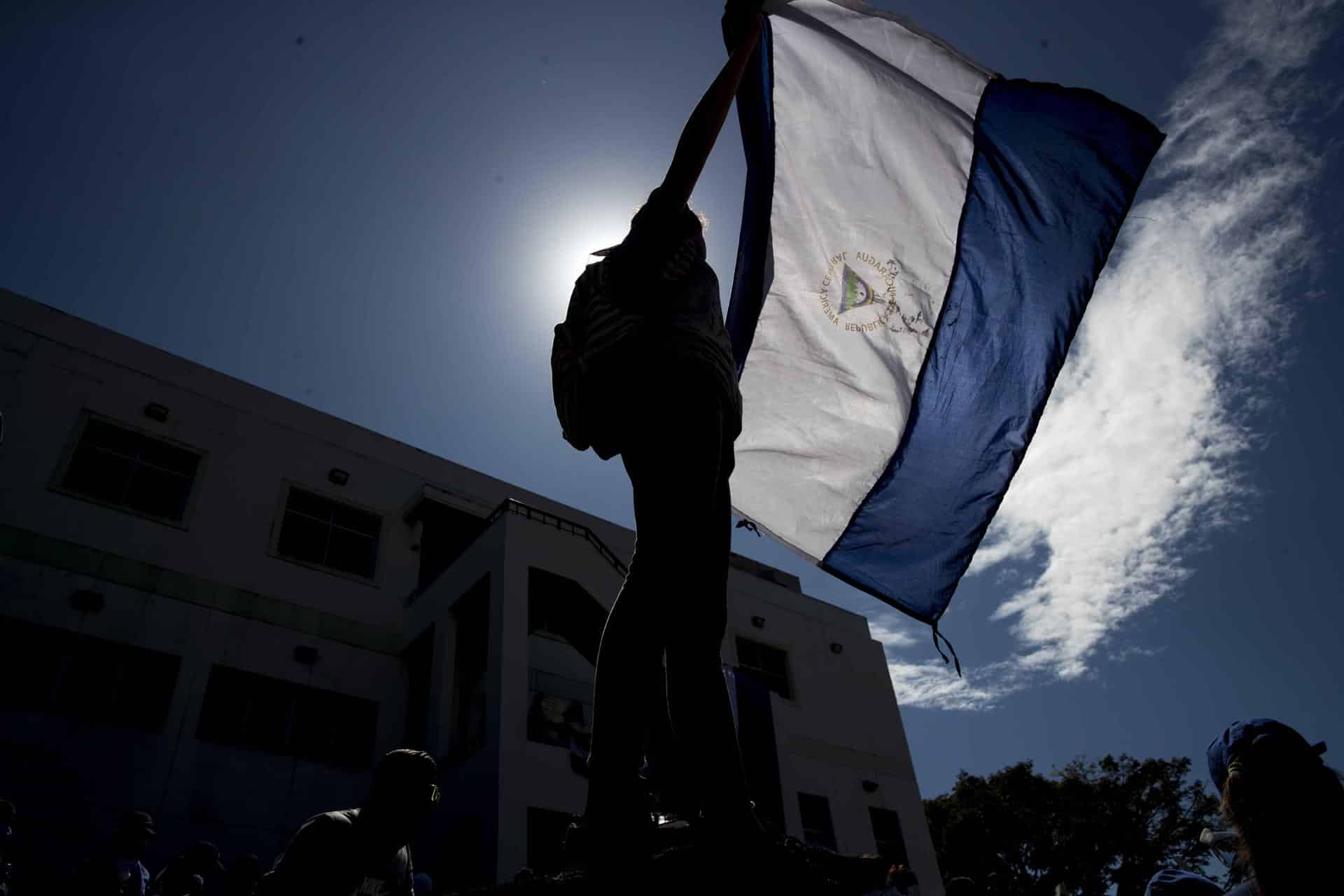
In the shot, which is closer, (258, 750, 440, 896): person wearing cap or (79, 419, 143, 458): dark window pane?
(258, 750, 440, 896): person wearing cap

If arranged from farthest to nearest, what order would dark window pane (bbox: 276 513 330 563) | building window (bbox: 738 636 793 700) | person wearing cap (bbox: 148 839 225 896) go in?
building window (bbox: 738 636 793 700) < dark window pane (bbox: 276 513 330 563) < person wearing cap (bbox: 148 839 225 896)

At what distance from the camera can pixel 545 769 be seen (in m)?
11.7

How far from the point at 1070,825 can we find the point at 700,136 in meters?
36.7

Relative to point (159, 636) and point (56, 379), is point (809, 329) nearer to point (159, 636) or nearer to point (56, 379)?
point (159, 636)

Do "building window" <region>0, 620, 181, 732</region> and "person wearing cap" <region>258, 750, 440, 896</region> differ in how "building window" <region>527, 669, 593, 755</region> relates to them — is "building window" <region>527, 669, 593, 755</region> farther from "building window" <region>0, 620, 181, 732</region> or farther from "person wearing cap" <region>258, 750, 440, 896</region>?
"person wearing cap" <region>258, 750, 440, 896</region>

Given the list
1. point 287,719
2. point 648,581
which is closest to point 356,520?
point 287,719

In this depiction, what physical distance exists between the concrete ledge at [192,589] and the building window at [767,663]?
8146 mm

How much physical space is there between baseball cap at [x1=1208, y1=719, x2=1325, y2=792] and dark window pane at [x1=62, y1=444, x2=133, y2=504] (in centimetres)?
1436

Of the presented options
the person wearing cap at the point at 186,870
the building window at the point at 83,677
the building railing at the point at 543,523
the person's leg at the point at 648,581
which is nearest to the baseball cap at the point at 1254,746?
the person's leg at the point at 648,581

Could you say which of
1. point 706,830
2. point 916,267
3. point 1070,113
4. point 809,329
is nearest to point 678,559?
point 706,830

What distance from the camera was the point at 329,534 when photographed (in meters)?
15.1

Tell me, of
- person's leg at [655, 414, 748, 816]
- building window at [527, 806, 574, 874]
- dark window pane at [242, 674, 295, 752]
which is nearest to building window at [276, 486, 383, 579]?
dark window pane at [242, 674, 295, 752]

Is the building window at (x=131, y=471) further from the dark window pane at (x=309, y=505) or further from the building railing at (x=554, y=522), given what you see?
the building railing at (x=554, y=522)

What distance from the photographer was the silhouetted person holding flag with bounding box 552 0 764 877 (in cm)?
Result: 209
